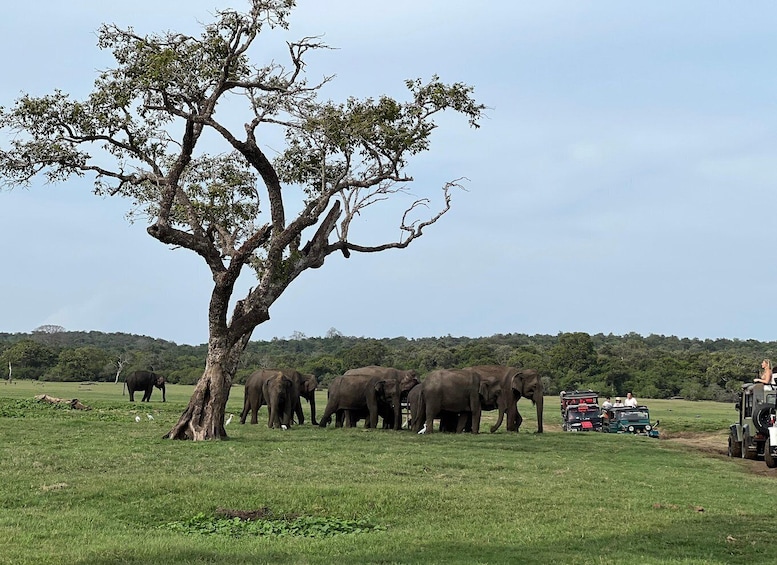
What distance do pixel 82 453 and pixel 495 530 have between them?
36.2 ft

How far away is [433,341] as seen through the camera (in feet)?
478

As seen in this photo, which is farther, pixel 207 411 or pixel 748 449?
pixel 748 449

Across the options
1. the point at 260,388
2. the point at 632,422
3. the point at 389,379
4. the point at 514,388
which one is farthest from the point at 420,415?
the point at 632,422

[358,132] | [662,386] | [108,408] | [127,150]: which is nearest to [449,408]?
[358,132]

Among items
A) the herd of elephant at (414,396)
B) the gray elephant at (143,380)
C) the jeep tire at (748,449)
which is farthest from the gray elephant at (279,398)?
the gray elephant at (143,380)

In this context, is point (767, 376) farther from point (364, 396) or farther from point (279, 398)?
point (279, 398)

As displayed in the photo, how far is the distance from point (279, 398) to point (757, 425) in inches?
598

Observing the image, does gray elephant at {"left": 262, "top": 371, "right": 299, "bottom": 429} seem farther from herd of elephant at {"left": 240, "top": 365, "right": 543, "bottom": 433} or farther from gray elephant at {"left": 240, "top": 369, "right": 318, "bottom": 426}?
gray elephant at {"left": 240, "top": 369, "right": 318, "bottom": 426}

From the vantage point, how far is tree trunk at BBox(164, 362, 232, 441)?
2564cm

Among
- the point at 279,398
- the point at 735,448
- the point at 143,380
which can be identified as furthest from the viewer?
the point at 143,380

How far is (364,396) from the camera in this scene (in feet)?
116

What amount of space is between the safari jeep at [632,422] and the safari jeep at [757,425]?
10415 millimetres

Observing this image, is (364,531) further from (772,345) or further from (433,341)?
(433,341)

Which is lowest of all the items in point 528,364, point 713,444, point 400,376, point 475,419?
point 713,444
